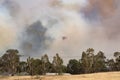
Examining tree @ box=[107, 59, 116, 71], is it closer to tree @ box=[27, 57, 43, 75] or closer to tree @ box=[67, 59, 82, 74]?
tree @ box=[67, 59, 82, 74]

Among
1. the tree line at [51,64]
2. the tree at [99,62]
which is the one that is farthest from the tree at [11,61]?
the tree at [99,62]

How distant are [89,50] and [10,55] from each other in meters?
44.5

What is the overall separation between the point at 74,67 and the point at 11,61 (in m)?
40.2

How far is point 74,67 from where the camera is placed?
17838cm

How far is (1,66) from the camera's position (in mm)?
170000

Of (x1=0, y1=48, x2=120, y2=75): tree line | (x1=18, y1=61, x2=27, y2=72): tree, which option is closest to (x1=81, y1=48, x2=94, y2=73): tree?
(x1=0, y1=48, x2=120, y2=75): tree line

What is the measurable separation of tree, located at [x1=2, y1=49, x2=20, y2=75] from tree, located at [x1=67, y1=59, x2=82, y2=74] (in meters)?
35.4

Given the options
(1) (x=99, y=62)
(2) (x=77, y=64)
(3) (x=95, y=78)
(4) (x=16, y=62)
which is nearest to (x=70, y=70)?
(2) (x=77, y=64)

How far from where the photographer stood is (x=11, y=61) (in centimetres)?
16038

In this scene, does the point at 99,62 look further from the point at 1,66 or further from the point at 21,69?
the point at 1,66

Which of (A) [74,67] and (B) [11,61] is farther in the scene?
(A) [74,67]

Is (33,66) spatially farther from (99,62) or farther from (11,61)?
(99,62)

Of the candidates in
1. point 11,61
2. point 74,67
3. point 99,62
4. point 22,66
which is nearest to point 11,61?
point 11,61

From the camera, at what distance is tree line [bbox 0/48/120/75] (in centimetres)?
15438
